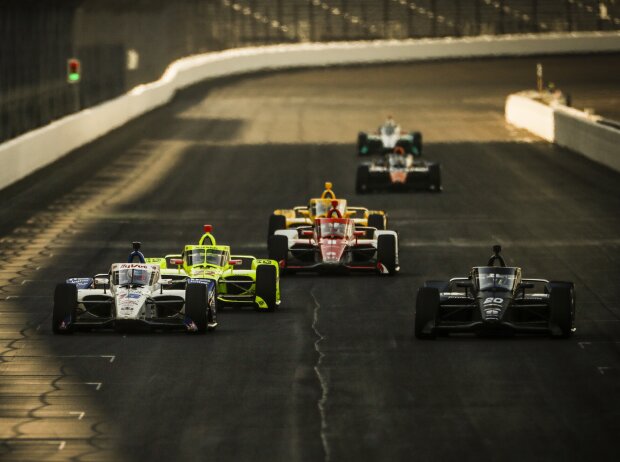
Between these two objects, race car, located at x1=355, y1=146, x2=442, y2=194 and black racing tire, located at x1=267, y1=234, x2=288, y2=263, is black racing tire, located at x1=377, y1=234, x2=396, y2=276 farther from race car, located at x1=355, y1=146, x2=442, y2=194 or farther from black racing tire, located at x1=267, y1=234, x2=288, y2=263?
race car, located at x1=355, y1=146, x2=442, y2=194

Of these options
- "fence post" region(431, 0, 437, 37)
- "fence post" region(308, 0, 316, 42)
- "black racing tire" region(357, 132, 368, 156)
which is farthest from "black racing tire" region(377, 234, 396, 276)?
"fence post" region(431, 0, 437, 37)

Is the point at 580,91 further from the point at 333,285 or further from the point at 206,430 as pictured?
the point at 206,430

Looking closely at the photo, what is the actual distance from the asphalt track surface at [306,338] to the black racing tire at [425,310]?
161mm

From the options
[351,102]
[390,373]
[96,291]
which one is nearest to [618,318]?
[390,373]

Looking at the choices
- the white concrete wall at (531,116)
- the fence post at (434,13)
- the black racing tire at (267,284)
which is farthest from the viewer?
the fence post at (434,13)

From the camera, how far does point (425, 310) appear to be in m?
20.5

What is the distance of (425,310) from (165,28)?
7251 cm

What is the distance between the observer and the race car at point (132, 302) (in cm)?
2098

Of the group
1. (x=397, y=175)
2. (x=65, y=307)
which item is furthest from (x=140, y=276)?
(x=397, y=175)

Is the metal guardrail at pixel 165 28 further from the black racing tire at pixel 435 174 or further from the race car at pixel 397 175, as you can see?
the black racing tire at pixel 435 174

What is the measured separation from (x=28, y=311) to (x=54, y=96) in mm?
32145

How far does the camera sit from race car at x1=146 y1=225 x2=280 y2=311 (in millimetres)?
23125

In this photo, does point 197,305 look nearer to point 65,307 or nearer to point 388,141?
point 65,307

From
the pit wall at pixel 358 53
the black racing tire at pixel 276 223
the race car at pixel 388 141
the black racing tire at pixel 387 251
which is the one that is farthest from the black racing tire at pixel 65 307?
the pit wall at pixel 358 53
